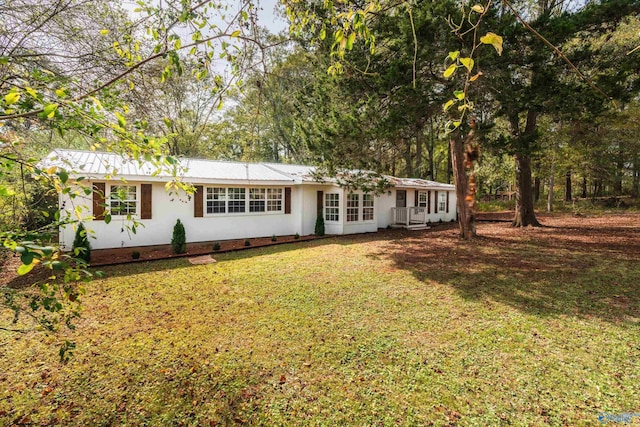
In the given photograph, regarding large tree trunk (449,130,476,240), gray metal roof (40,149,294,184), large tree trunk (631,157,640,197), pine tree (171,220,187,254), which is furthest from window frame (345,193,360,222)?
large tree trunk (631,157,640,197)

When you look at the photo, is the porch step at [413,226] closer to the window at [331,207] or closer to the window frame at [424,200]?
the window frame at [424,200]

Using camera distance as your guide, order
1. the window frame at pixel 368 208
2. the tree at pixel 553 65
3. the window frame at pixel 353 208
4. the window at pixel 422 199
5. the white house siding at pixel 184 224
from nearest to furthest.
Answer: the tree at pixel 553 65 < the white house siding at pixel 184 224 < the window frame at pixel 353 208 < the window frame at pixel 368 208 < the window at pixel 422 199

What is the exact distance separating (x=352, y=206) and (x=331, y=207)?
1038mm

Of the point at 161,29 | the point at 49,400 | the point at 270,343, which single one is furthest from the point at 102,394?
the point at 161,29

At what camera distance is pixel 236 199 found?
38.4ft

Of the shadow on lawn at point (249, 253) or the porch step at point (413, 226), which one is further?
the porch step at point (413, 226)

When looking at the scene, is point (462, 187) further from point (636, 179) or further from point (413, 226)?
point (636, 179)

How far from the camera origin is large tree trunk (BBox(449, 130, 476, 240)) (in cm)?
1093

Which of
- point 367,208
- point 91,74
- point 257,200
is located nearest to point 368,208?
point 367,208

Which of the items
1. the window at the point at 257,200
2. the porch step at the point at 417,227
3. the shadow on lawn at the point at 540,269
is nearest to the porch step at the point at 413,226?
the porch step at the point at 417,227

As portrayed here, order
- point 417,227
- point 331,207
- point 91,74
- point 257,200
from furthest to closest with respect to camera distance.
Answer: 1. point 417,227
2. point 331,207
3. point 257,200
4. point 91,74

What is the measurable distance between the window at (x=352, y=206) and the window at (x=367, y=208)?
459 mm

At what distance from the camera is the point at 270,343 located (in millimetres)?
3953

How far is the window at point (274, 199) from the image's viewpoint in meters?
12.5
